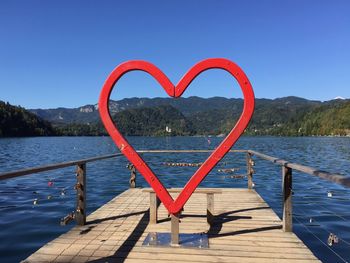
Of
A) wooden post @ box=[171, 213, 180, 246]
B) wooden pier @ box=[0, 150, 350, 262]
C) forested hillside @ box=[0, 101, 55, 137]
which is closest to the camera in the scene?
wooden pier @ box=[0, 150, 350, 262]

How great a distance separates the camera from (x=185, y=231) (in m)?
5.62

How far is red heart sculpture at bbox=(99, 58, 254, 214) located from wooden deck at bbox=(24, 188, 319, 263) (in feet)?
2.50

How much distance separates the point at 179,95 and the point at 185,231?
2.44 meters

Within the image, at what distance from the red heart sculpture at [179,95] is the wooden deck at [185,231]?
76 cm

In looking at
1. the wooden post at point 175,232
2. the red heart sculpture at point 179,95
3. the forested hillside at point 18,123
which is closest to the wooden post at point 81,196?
the red heart sculpture at point 179,95

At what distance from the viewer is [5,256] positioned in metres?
6.45

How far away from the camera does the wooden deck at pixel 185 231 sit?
441 cm

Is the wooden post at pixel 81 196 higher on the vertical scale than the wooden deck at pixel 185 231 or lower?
higher

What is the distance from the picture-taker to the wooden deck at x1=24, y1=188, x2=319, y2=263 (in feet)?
14.5

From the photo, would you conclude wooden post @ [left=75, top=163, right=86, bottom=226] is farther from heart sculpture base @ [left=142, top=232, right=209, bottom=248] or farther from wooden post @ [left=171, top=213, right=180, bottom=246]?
wooden post @ [left=171, top=213, right=180, bottom=246]

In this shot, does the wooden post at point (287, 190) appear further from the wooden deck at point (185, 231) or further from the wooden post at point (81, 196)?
the wooden post at point (81, 196)

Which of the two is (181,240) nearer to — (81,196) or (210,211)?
(210,211)

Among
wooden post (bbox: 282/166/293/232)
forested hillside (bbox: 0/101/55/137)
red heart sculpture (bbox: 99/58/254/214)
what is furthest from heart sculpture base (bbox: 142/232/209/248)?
forested hillside (bbox: 0/101/55/137)

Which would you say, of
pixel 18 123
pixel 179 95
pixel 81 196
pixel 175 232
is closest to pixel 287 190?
pixel 175 232
